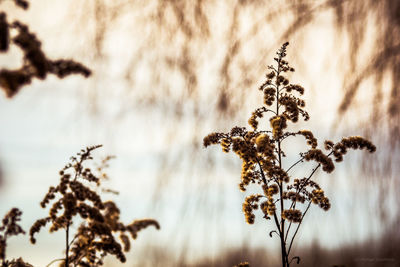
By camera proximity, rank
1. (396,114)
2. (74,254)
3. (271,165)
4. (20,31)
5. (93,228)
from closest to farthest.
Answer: (20,31) < (93,228) < (74,254) < (271,165) < (396,114)

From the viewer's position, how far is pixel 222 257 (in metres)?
2.47

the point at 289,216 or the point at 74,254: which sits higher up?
the point at 289,216

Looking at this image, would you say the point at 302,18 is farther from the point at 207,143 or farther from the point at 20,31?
the point at 20,31

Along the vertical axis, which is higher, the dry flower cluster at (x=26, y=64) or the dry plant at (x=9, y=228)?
the dry flower cluster at (x=26, y=64)

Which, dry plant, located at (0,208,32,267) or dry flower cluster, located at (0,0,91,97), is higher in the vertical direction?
dry flower cluster, located at (0,0,91,97)

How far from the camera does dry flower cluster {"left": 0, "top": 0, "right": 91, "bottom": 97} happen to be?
934 mm

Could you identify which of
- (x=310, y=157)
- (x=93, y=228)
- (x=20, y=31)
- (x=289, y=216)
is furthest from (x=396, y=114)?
(x=20, y=31)

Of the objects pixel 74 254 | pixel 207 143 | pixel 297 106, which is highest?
pixel 297 106

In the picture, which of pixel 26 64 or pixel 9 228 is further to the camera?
pixel 9 228

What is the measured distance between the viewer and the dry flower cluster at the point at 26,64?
93 cm

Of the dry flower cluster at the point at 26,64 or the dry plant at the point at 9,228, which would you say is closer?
the dry flower cluster at the point at 26,64

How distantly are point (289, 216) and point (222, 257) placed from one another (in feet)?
2.65

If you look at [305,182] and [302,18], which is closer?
[305,182]

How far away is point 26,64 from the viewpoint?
1067 mm
